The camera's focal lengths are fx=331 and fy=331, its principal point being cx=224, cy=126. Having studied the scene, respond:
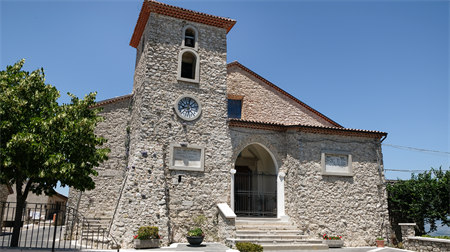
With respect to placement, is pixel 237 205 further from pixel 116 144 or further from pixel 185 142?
pixel 116 144

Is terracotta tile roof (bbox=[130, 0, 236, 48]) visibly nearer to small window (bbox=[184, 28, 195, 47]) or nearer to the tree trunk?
small window (bbox=[184, 28, 195, 47])

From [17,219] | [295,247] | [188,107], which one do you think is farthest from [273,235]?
→ [17,219]

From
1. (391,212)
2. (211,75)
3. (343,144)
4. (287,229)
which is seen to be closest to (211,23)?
(211,75)

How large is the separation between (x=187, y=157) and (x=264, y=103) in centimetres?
725

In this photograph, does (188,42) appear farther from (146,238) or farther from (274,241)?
(274,241)

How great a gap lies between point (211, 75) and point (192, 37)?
216cm

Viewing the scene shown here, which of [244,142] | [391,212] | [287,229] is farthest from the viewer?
[391,212]

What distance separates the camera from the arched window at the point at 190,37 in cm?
1616

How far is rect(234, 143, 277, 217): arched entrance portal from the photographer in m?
17.0

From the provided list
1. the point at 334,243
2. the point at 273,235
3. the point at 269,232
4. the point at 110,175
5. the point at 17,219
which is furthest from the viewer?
the point at 110,175

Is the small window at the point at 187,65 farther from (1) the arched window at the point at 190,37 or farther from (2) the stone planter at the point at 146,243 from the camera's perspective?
(2) the stone planter at the point at 146,243

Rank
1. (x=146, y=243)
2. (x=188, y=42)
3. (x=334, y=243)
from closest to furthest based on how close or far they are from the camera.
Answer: (x=146, y=243) → (x=334, y=243) → (x=188, y=42)

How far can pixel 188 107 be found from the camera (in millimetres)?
15438

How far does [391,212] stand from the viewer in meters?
17.4
